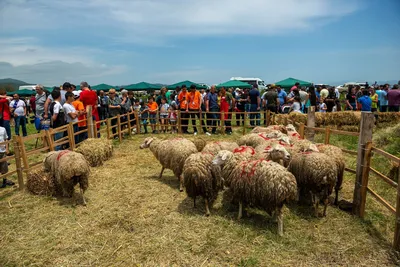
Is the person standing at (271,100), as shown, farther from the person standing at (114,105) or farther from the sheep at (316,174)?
the sheep at (316,174)

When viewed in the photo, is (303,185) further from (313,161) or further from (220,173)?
(220,173)

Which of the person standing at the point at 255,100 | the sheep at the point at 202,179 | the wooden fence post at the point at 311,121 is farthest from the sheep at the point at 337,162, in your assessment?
the person standing at the point at 255,100

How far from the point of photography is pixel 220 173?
527cm

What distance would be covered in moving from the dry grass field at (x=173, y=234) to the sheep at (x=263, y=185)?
0.40 metres

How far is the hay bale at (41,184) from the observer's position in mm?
6016

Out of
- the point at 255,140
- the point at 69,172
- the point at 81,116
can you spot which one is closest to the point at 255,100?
the point at 255,140

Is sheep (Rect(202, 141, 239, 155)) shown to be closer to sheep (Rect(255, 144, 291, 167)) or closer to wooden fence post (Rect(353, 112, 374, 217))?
sheep (Rect(255, 144, 291, 167))

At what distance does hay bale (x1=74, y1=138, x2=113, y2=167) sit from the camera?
8031mm

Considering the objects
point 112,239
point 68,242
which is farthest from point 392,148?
point 68,242

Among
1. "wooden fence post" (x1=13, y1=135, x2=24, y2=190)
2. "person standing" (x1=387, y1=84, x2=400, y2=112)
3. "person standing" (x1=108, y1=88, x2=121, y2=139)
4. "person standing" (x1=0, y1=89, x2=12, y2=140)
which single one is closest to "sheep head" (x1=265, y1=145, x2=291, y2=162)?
"wooden fence post" (x1=13, y1=135, x2=24, y2=190)

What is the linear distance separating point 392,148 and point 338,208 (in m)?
4.74

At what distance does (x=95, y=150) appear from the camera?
27.0ft

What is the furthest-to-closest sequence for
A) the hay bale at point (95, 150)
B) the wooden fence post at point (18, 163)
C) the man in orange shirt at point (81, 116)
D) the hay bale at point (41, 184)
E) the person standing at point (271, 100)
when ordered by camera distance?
the person standing at point (271, 100)
the man in orange shirt at point (81, 116)
the hay bale at point (95, 150)
the wooden fence post at point (18, 163)
the hay bale at point (41, 184)

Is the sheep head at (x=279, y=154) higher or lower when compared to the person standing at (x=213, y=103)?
lower
